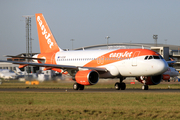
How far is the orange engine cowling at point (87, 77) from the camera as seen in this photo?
33.0 meters

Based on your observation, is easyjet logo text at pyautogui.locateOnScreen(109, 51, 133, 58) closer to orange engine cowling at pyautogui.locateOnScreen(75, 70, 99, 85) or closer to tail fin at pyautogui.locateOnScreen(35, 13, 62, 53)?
orange engine cowling at pyautogui.locateOnScreen(75, 70, 99, 85)

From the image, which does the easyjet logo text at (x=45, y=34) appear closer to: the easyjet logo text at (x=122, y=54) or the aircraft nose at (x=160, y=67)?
the easyjet logo text at (x=122, y=54)

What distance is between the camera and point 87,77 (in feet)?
108

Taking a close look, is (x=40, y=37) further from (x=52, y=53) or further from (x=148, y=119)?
(x=148, y=119)

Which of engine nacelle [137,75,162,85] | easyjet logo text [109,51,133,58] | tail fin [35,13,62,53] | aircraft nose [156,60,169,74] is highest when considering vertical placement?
tail fin [35,13,62,53]

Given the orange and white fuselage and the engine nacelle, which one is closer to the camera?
the orange and white fuselage

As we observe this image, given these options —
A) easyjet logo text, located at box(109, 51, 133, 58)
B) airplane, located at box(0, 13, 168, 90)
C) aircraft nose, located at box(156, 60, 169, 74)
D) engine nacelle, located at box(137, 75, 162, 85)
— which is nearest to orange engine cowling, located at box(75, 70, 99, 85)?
airplane, located at box(0, 13, 168, 90)

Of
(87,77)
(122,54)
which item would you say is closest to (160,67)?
(122,54)

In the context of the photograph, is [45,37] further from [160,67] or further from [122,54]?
[160,67]

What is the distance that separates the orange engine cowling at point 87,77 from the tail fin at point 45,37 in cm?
1059

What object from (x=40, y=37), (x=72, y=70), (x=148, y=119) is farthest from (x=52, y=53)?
(x=148, y=119)

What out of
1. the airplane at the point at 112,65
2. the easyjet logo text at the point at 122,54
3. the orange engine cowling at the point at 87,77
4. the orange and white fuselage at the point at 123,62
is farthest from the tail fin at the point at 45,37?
the easyjet logo text at the point at 122,54

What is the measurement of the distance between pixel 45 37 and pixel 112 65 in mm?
13335

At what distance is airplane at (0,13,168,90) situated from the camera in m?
32.6
